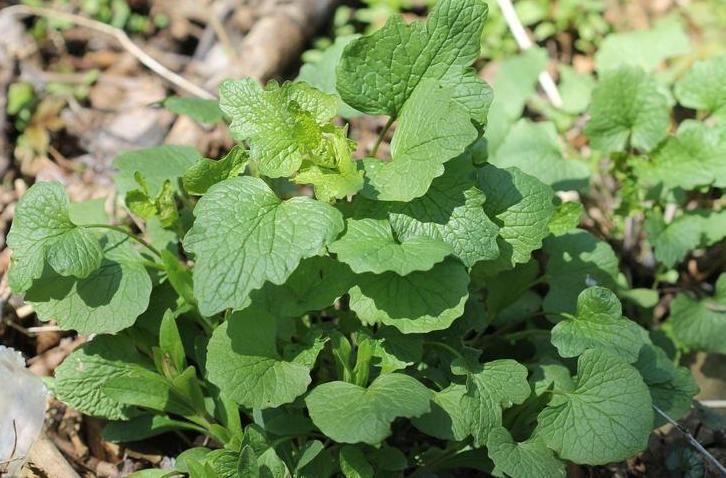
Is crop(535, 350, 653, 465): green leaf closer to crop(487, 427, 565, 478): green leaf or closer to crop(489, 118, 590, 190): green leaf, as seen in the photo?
crop(487, 427, 565, 478): green leaf

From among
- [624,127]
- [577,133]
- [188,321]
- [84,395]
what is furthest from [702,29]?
[84,395]

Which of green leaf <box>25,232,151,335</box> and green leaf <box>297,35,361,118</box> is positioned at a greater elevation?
green leaf <box>297,35,361,118</box>

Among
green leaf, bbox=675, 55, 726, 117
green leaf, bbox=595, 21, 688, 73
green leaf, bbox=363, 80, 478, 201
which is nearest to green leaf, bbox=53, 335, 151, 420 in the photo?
green leaf, bbox=363, 80, 478, 201

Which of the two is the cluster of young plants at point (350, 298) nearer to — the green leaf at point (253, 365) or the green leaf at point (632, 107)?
the green leaf at point (253, 365)

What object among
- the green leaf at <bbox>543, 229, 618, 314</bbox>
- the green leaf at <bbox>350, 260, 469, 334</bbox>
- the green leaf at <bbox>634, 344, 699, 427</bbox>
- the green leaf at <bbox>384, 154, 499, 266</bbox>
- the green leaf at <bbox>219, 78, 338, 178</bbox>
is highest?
the green leaf at <bbox>219, 78, 338, 178</bbox>

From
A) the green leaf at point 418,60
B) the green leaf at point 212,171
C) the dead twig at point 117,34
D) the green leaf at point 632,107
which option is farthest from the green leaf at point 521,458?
the dead twig at point 117,34

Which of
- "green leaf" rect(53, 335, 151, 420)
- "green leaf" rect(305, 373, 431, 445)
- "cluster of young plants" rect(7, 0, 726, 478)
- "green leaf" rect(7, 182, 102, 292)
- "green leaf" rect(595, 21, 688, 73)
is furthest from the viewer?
"green leaf" rect(595, 21, 688, 73)
